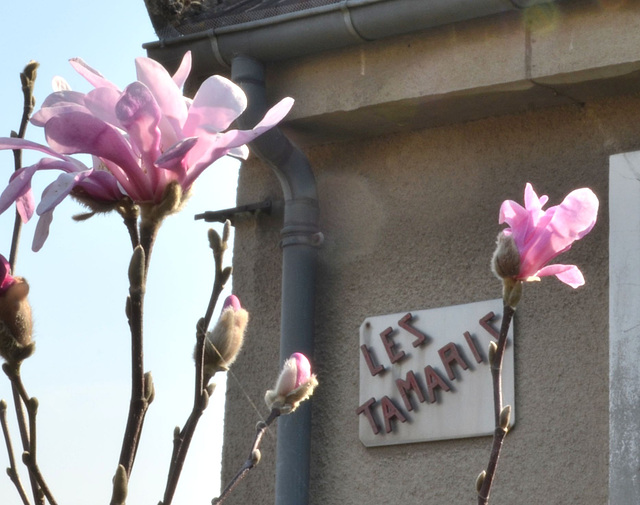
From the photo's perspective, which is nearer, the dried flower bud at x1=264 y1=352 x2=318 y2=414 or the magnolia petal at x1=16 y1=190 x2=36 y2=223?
the magnolia petal at x1=16 y1=190 x2=36 y2=223

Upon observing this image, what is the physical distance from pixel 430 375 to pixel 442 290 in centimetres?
30

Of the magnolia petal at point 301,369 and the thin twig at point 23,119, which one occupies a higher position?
the thin twig at point 23,119

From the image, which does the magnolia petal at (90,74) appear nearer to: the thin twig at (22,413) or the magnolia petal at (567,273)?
the thin twig at (22,413)

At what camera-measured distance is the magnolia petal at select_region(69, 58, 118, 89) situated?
1.25 m

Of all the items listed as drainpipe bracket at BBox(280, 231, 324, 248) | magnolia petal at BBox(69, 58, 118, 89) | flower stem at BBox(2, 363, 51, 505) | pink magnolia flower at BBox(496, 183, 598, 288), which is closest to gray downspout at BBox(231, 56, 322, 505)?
drainpipe bracket at BBox(280, 231, 324, 248)

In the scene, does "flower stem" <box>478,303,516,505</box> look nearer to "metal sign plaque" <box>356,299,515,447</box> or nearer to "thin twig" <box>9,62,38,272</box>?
"thin twig" <box>9,62,38,272</box>

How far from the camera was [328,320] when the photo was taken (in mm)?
4223

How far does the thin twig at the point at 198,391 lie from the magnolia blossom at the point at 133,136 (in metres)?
0.11

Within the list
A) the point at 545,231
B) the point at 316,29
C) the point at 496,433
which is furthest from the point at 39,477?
the point at 316,29

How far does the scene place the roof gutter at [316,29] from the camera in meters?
3.76

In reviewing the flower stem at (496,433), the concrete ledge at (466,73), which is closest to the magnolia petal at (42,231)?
Result: the flower stem at (496,433)

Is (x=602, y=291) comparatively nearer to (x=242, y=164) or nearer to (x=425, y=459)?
(x=425, y=459)

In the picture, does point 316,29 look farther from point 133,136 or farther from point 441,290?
point 133,136

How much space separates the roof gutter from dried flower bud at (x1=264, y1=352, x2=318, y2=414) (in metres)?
2.41
